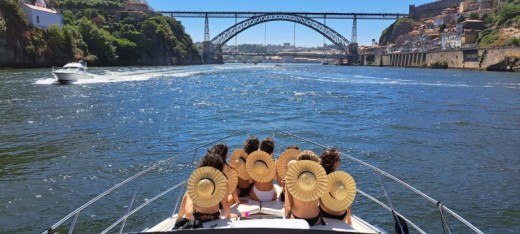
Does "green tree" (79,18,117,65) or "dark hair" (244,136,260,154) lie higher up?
"green tree" (79,18,117,65)

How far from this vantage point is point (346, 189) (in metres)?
4.87

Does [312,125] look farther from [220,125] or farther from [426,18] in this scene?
[426,18]

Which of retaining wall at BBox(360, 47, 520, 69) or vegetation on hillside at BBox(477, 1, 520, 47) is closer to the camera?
retaining wall at BBox(360, 47, 520, 69)

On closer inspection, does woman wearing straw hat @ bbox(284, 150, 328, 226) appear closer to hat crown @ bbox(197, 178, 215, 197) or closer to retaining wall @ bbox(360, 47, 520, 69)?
hat crown @ bbox(197, 178, 215, 197)

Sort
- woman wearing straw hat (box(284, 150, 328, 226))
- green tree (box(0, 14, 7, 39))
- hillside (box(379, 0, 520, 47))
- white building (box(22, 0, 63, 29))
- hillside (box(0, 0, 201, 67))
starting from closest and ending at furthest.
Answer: woman wearing straw hat (box(284, 150, 328, 226)), green tree (box(0, 14, 7, 39)), hillside (box(0, 0, 201, 67)), white building (box(22, 0, 63, 29)), hillside (box(379, 0, 520, 47))

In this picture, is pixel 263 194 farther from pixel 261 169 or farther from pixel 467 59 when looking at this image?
pixel 467 59

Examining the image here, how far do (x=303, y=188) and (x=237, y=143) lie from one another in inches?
425

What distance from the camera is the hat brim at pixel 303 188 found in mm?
4602

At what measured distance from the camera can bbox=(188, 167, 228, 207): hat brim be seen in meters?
4.73

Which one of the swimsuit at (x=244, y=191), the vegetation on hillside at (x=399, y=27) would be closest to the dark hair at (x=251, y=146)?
the swimsuit at (x=244, y=191)

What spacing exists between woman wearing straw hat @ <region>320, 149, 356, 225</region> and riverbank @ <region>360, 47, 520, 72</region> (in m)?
72.1

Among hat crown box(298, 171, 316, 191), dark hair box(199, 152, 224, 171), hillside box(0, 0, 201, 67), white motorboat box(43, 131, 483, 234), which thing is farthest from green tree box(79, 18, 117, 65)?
hat crown box(298, 171, 316, 191)

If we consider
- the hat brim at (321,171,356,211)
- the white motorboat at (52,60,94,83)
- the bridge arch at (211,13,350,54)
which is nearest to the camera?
the hat brim at (321,171,356,211)

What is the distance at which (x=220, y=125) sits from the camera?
20.2m
